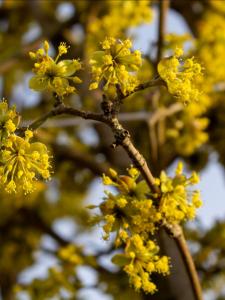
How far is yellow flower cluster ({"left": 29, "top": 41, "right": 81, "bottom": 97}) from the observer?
75.5 inches

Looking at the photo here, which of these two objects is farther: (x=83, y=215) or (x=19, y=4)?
(x=19, y=4)

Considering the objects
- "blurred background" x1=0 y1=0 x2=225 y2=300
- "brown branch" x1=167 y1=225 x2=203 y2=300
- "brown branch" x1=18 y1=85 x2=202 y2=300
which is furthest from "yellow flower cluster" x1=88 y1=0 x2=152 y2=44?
"brown branch" x1=18 y1=85 x2=202 y2=300

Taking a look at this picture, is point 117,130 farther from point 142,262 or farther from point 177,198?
point 142,262

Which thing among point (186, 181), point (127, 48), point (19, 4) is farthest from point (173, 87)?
point (19, 4)

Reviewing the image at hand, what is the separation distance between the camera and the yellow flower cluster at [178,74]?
1.97m

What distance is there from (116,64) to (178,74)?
0.71ft

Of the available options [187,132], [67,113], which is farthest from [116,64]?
[187,132]

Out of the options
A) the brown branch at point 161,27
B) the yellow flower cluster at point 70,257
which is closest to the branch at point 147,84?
the yellow flower cluster at point 70,257

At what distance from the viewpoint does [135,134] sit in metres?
5.03

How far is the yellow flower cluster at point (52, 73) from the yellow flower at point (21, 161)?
174 millimetres

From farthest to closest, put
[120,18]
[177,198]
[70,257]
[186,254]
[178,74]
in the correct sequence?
[120,18], [70,257], [186,254], [177,198], [178,74]

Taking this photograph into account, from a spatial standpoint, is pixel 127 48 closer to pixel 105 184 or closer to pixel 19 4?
pixel 105 184

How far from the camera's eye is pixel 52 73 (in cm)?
194

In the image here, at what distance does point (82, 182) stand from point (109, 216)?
3567 mm
